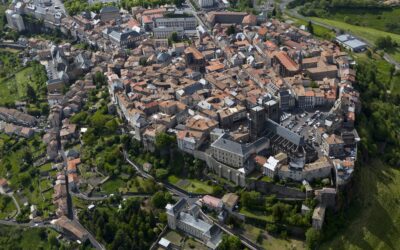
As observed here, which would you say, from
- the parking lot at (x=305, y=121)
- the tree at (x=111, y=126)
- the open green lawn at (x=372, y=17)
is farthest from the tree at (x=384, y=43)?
the tree at (x=111, y=126)

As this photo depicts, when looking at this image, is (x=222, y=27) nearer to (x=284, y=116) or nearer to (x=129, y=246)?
(x=284, y=116)

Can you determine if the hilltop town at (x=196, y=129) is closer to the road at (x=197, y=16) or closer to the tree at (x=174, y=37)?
the road at (x=197, y=16)

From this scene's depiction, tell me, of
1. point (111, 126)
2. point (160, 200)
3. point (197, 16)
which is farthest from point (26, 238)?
point (197, 16)

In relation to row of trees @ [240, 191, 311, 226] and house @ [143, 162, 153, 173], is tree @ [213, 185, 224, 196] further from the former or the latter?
house @ [143, 162, 153, 173]

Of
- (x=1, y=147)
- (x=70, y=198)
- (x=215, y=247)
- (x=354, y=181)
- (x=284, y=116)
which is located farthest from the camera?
(x=1, y=147)

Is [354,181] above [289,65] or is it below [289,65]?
below

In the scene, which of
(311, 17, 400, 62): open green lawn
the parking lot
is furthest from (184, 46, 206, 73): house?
(311, 17, 400, 62): open green lawn

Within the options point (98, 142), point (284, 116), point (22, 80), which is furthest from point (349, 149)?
point (22, 80)
